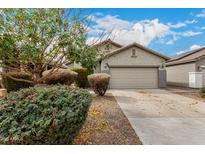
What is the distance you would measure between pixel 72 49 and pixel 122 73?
15120 mm

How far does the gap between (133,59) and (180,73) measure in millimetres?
5591

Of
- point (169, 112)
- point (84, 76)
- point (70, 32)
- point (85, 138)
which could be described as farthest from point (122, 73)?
point (85, 138)

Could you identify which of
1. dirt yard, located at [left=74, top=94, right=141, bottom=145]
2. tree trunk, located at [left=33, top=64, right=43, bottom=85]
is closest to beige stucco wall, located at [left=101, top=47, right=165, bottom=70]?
tree trunk, located at [left=33, top=64, right=43, bottom=85]

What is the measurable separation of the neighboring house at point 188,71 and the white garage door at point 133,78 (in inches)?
117

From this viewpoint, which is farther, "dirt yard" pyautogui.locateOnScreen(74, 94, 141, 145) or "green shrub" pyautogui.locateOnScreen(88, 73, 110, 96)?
"green shrub" pyautogui.locateOnScreen(88, 73, 110, 96)

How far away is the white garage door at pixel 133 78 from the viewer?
22797mm

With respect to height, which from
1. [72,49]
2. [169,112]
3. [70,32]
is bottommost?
[169,112]

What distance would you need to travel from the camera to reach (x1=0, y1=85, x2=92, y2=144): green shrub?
15.6 ft

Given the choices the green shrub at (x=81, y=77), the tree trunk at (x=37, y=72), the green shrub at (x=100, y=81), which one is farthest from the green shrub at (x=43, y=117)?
the green shrub at (x=81, y=77)

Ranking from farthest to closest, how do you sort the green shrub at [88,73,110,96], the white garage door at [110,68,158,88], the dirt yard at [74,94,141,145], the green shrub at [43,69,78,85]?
the white garage door at [110,68,158,88], the green shrub at [43,69,78,85], the green shrub at [88,73,110,96], the dirt yard at [74,94,141,145]

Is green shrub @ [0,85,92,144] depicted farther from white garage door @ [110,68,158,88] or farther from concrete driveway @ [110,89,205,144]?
white garage door @ [110,68,158,88]

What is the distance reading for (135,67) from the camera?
75.7 ft
